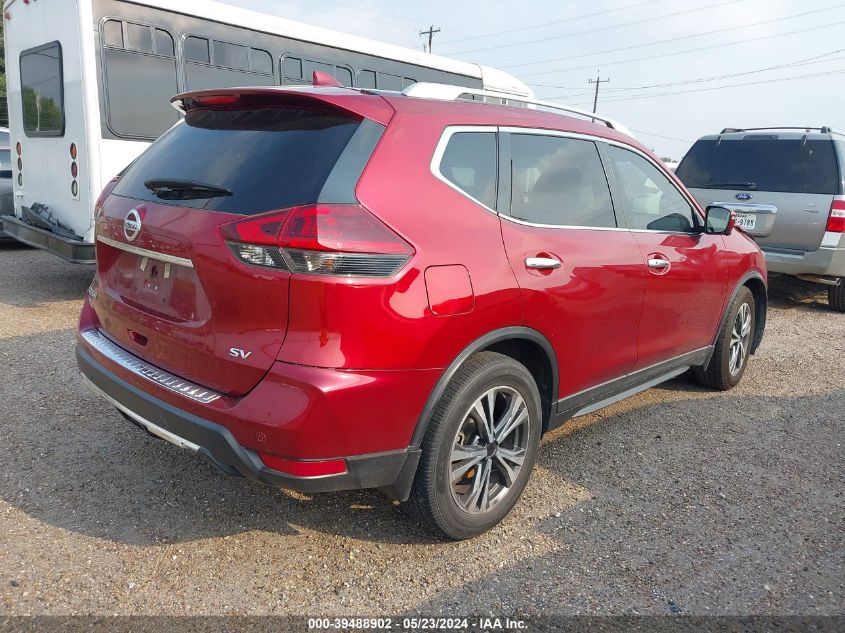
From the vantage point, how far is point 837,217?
7.20 metres

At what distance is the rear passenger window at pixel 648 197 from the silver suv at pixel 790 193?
319 cm

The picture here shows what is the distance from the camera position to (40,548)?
2721 mm

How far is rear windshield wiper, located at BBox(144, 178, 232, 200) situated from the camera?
253 centimetres

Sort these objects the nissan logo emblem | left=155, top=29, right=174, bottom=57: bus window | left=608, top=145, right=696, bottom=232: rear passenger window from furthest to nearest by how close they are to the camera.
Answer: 1. left=155, top=29, right=174, bottom=57: bus window
2. left=608, top=145, right=696, bottom=232: rear passenger window
3. the nissan logo emblem

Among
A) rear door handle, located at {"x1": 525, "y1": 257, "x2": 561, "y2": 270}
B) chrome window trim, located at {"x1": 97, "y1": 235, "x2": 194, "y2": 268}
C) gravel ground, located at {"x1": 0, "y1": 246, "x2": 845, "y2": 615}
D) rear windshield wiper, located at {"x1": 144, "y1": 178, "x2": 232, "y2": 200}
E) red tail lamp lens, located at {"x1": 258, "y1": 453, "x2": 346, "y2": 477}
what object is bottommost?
gravel ground, located at {"x1": 0, "y1": 246, "x2": 845, "y2": 615}

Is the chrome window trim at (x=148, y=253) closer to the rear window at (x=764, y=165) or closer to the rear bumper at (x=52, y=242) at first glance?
the rear bumper at (x=52, y=242)

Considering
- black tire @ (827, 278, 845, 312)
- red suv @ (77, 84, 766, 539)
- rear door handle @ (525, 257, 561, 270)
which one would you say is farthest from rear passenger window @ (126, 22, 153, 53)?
black tire @ (827, 278, 845, 312)

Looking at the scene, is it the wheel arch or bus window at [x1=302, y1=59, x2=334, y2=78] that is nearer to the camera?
the wheel arch

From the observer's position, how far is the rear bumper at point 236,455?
2359mm

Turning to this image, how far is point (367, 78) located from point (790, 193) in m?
5.29

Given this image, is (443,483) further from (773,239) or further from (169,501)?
(773,239)

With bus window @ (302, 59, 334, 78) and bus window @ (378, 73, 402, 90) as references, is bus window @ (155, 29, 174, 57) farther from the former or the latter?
bus window @ (378, 73, 402, 90)

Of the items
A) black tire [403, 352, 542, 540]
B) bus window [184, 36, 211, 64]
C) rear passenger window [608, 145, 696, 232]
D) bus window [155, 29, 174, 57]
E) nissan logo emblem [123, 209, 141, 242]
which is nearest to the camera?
black tire [403, 352, 542, 540]

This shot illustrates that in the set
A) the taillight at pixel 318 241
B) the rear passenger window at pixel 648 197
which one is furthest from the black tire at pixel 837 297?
the taillight at pixel 318 241
